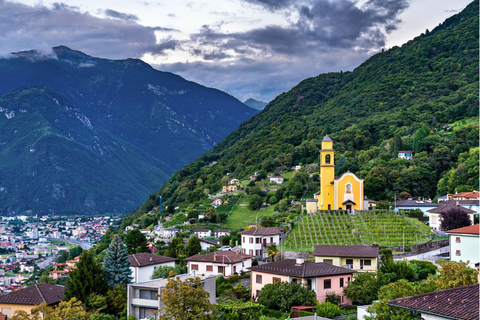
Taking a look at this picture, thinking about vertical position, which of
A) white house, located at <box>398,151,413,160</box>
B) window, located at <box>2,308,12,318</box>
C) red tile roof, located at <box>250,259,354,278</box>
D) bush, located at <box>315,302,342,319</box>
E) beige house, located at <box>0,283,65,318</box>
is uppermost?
white house, located at <box>398,151,413,160</box>

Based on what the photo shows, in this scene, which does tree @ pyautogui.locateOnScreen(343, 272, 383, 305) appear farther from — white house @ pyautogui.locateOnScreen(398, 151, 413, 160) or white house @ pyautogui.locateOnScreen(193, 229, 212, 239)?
white house @ pyautogui.locateOnScreen(398, 151, 413, 160)

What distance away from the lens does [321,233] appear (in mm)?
60875

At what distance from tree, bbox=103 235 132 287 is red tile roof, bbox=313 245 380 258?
1495 cm

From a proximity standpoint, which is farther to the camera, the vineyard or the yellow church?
the yellow church

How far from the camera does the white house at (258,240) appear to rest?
6166 cm

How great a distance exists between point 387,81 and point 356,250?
470 feet

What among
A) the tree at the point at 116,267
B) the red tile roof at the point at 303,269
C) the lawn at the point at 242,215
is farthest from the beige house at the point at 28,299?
the lawn at the point at 242,215

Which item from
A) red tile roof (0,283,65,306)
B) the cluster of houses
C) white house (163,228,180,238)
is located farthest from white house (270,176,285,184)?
red tile roof (0,283,65,306)

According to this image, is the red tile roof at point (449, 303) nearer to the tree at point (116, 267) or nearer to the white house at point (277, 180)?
the tree at point (116, 267)

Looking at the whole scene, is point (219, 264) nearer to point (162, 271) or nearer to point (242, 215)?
point (162, 271)

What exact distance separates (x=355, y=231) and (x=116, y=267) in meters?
26.5

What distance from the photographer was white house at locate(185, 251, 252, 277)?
50.6 meters

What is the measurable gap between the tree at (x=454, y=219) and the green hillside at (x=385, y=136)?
99.5 feet

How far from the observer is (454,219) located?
60750 mm
